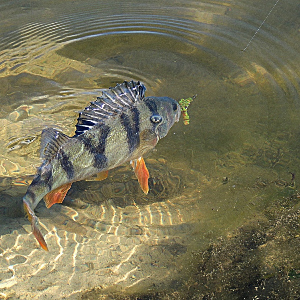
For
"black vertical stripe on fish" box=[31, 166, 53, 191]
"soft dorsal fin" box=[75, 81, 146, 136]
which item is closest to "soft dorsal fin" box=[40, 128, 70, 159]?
"black vertical stripe on fish" box=[31, 166, 53, 191]

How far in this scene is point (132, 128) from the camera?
4211 mm

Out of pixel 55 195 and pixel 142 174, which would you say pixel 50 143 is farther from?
pixel 142 174

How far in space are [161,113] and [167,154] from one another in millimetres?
1052

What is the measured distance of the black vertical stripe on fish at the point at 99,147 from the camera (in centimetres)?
392

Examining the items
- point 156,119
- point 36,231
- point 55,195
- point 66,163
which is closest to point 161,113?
point 156,119

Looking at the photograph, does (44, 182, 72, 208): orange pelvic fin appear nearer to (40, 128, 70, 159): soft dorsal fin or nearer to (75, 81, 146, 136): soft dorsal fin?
(40, 128, 70, 159): soft dorsal fin

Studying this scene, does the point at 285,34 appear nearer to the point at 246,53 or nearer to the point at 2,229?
the point at 246,53

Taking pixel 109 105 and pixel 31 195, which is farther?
pixel 109 105

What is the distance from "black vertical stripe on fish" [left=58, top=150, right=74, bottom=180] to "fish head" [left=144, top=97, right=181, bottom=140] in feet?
3.95

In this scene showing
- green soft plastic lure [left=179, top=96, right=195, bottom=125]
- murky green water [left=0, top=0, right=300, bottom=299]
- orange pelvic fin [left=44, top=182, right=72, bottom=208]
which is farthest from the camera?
green soft plastic lure [left=179, top=96, right=195, bottom=125]

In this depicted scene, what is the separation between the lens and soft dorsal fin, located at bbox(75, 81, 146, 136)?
4.04 meters

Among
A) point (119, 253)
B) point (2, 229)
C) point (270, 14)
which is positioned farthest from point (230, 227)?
point (270, 14)

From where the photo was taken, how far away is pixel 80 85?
260 inches

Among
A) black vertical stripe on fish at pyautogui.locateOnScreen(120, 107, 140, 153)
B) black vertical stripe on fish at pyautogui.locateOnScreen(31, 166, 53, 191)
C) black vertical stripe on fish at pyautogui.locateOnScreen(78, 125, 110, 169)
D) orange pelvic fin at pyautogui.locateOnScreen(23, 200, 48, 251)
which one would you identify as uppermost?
black vertical stripe on fish at pyautogui.locateOnScreen(120, 107, 140, 153)
